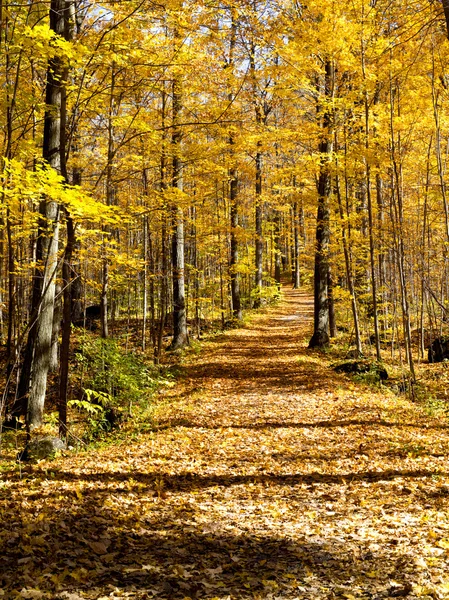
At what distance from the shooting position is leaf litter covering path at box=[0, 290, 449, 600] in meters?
3.97

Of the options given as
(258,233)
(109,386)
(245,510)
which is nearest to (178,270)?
(109,386)

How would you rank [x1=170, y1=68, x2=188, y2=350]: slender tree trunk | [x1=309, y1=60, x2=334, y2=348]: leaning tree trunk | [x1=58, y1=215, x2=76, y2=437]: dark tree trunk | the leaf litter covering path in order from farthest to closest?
1. [x1=170, y1=68, x2=188, y2=350]: slender tree trunk
2. [x1=309, y1=60, x2=334, y2=348]: leaning tree trunk
3. [x1=58, y1=215, x2=76, y2=437]: dark tree trunk
4. the leaf litter covering path

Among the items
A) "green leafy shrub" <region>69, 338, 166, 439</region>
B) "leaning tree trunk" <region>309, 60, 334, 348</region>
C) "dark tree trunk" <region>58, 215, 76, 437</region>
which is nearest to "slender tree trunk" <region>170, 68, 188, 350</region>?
"leaning tree trunk" <region>309, 60, 334, 348</region>

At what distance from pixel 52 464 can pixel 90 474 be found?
0.74 m

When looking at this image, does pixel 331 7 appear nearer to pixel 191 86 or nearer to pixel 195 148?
pixel 191 86

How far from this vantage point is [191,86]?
13055mm

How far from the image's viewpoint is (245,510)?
18.0 ft

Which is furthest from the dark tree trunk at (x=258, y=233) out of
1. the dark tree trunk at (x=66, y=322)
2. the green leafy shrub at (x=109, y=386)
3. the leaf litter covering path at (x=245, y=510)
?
the dark tree trunk at (x=66, y=322)

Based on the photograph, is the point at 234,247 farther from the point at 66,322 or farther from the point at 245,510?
the point at 245,510

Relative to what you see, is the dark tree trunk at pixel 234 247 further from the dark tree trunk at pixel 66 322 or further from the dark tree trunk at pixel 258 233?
Answer: the dark tree trunk at pixel 66 322

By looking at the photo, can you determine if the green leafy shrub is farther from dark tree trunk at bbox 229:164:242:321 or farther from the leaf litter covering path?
dark tree trunk at bbox 229:164:242:321

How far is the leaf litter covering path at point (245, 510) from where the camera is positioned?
13.0 feet

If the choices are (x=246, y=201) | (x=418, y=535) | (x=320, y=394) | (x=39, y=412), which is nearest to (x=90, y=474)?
(x=39, y=412)

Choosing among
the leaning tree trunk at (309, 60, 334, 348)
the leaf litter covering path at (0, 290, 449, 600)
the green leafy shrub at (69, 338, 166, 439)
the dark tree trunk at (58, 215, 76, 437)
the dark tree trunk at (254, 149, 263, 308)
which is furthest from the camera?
the dark tree trunk at (254, 149, 263, 308)
